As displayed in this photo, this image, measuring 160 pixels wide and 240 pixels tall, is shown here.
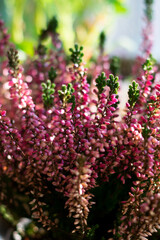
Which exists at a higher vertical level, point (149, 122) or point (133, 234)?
point (149, 122)

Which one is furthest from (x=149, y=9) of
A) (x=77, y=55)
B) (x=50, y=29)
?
(x=77, y=55)

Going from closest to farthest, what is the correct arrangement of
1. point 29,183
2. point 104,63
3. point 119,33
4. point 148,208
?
point 148,208 < point 29,183 < point 104,63 < point 119,33

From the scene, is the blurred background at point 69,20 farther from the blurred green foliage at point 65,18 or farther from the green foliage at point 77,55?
the green foliage at point 77,55

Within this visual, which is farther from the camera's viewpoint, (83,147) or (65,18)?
(65,18)

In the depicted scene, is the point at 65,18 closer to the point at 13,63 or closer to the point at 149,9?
the point at 149,9

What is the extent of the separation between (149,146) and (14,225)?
36 centimetres

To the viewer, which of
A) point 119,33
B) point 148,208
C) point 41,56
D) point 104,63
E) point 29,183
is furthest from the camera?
point 119,33

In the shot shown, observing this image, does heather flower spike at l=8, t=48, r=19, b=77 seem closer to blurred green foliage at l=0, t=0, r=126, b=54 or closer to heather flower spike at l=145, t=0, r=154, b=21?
heather flower spike at l=145, t=0, r=154, b=21

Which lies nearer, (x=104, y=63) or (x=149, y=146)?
(x=149, y=146)

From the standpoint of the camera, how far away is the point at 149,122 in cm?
36

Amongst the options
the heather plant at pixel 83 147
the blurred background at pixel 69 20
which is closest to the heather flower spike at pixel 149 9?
the blurred background at pixel 69 20

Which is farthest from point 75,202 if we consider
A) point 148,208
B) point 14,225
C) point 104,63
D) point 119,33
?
point 119,33

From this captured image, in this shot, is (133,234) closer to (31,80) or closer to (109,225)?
(109,225)

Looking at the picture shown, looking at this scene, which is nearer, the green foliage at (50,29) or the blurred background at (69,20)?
the green foliage at (50,29)
